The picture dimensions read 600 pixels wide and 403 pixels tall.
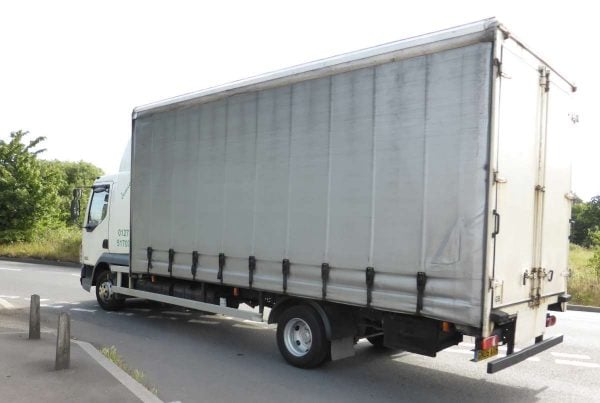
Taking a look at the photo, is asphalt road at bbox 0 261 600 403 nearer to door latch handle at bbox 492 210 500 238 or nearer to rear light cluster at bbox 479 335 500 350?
rear light cluster at bbox 479 335 500 350

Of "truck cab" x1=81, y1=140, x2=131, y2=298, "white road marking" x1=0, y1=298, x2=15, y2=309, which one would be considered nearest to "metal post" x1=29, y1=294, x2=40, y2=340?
"truck cab" x1=81, y1=140, x2=131, y2=298

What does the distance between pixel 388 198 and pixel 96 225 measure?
6538 mm

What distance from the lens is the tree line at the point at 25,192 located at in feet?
81.6

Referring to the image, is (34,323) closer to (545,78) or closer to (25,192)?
(545,78)

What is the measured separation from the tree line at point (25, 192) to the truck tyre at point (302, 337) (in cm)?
2090

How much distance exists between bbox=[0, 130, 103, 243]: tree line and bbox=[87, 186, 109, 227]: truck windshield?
15.8 metres

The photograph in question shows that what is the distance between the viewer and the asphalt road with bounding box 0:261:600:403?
5320 millimetres

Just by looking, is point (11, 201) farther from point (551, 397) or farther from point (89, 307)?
point (551, 397)

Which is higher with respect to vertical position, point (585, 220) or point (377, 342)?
point (585, 220)

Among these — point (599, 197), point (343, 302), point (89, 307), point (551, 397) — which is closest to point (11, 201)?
point (89, 307)

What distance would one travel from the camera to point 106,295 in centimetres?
956

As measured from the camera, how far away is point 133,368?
5.91 meters

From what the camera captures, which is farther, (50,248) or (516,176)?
(50,248)

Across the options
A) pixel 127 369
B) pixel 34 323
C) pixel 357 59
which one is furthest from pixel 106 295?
pixel 357 59
